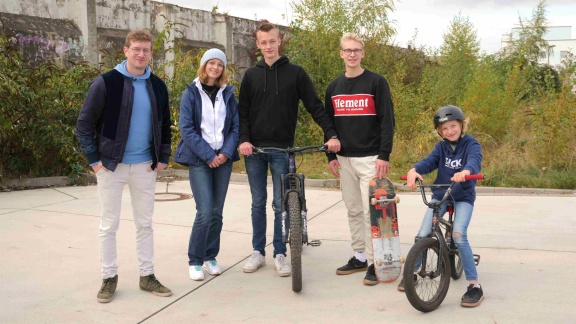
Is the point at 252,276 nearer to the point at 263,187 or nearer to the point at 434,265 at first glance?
the point at 263,187

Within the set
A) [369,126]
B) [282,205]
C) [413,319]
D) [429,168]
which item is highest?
[369,126]

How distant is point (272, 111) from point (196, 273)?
1481mm

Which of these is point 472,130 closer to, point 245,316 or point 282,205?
point 282,205

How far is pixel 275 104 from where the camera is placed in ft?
17.2

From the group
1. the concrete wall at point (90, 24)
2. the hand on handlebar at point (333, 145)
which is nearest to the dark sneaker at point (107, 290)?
the hand on handlebar at point (333, 145)

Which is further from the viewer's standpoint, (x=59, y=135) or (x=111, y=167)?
(x=59, y=135)

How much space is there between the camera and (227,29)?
2042 centimetres

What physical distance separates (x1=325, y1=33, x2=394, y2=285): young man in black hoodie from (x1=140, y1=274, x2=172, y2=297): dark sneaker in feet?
5.20

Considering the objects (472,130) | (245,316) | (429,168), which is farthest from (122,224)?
(472,130)

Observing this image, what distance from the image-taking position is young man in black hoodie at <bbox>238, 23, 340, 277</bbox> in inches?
206

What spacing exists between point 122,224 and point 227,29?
554 inches

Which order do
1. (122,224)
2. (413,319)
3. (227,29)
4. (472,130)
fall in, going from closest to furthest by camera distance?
(413,319) → (122,224) → (472,130) → (227,29)

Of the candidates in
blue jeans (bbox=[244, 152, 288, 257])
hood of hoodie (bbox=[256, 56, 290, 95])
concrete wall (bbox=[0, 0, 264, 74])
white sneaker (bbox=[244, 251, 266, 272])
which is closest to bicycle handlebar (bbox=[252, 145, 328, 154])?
blue jeans (bbox=[244, 152, 288, 257])

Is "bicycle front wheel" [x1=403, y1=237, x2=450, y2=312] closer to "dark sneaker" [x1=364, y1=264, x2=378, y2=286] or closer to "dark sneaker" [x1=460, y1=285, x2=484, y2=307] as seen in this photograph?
"dark sneaker" [x1=460, y1=285, x2=484, y2=307]
